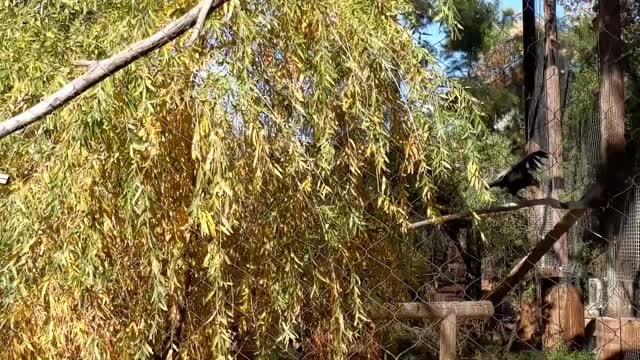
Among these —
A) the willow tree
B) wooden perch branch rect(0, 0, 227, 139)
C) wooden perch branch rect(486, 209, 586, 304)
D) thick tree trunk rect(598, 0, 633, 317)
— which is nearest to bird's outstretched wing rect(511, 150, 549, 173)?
wooden perch branch rect(486, 209, 586, 304)

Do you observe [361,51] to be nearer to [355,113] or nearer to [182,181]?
[355,113]

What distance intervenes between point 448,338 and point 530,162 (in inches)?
30.2

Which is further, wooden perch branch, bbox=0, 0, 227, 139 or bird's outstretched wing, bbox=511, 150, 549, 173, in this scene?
bird's outstretched wing, bbox=511, 150, 549, 173

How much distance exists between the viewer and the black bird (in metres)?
2.06

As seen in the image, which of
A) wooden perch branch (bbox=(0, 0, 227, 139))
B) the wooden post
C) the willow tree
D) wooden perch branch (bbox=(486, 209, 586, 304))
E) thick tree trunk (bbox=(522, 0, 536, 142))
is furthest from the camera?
thick tree trunk (bbox=(522, 0, 536, 142))

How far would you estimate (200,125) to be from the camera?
1.33 metres

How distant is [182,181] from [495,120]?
3420 millimetres

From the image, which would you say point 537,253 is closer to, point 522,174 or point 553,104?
point 522,174

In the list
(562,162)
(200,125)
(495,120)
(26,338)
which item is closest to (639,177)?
(562,162)

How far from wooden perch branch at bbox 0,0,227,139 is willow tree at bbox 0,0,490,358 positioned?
232 mm

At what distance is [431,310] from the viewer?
1.48 meters

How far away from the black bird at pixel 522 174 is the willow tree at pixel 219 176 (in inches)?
21.5

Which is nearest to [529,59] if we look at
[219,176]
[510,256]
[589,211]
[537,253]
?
[537,253]

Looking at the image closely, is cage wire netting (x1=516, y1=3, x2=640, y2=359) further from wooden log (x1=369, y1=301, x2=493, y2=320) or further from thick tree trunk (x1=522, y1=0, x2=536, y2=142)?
wooden log (x1=369, y1=301, x2=493, y2=320)
